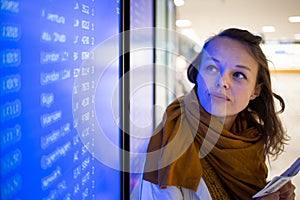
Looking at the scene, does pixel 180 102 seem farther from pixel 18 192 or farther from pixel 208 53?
pixel 18 192

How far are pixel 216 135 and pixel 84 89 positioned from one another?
0.47 metres

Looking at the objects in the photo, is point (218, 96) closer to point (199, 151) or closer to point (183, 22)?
point (199, 151)

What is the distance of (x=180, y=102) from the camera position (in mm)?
1124

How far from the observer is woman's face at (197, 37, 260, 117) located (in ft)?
3.54

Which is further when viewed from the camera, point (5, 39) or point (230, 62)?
point (230, 62)

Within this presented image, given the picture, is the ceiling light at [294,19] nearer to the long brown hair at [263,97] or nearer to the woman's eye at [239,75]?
the long brown hair at [263,97]

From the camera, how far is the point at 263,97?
1.16 m

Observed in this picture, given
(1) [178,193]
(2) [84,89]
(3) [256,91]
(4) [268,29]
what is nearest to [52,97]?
(2) [84,89]

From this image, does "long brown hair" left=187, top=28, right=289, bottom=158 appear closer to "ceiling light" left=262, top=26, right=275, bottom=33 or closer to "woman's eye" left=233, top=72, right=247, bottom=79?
"woman's eye" left=233, top=72, right=247, bottom=79

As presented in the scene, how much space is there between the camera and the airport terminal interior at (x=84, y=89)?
47 centimetres

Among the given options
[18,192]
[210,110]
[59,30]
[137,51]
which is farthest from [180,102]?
[18,192]

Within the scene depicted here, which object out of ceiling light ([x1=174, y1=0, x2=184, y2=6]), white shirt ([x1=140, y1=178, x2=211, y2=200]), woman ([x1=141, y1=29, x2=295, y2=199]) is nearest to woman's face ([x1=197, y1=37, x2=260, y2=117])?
woman ([x1=141, y1=29, x2=295, y2=199])

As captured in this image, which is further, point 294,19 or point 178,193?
point 294,19

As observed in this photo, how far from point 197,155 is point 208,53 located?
0.95 feet
